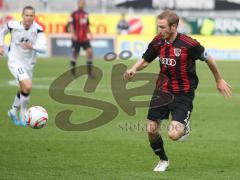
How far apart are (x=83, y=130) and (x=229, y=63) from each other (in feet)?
63.1

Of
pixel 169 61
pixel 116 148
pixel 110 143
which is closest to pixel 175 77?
pixel 169 61

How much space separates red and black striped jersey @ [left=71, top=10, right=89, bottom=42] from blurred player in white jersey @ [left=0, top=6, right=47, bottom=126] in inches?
412

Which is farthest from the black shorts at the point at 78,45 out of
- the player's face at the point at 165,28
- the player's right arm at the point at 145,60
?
the player's face at the point at 165,28

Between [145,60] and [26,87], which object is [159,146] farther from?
[26,87]

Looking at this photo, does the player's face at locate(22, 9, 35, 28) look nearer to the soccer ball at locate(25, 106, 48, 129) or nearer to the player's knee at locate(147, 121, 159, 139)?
the soccer ball at locate(25, 106, 48, 129)

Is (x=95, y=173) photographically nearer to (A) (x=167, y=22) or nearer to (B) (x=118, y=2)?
(A) (x=167, y=22)

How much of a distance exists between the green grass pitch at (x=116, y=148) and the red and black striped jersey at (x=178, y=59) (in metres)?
1.20

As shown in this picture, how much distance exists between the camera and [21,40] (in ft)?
50.5

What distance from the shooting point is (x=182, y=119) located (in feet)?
33.1

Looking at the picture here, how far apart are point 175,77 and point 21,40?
5.90 m

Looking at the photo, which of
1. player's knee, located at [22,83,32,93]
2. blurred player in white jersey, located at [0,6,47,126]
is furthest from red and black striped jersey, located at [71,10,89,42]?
player's knee, located at [22,83,32,93]

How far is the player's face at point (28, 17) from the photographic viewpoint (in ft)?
48.9

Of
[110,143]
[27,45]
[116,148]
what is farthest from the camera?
[27,45]

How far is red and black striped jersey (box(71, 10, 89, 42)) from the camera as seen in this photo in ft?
85.6
